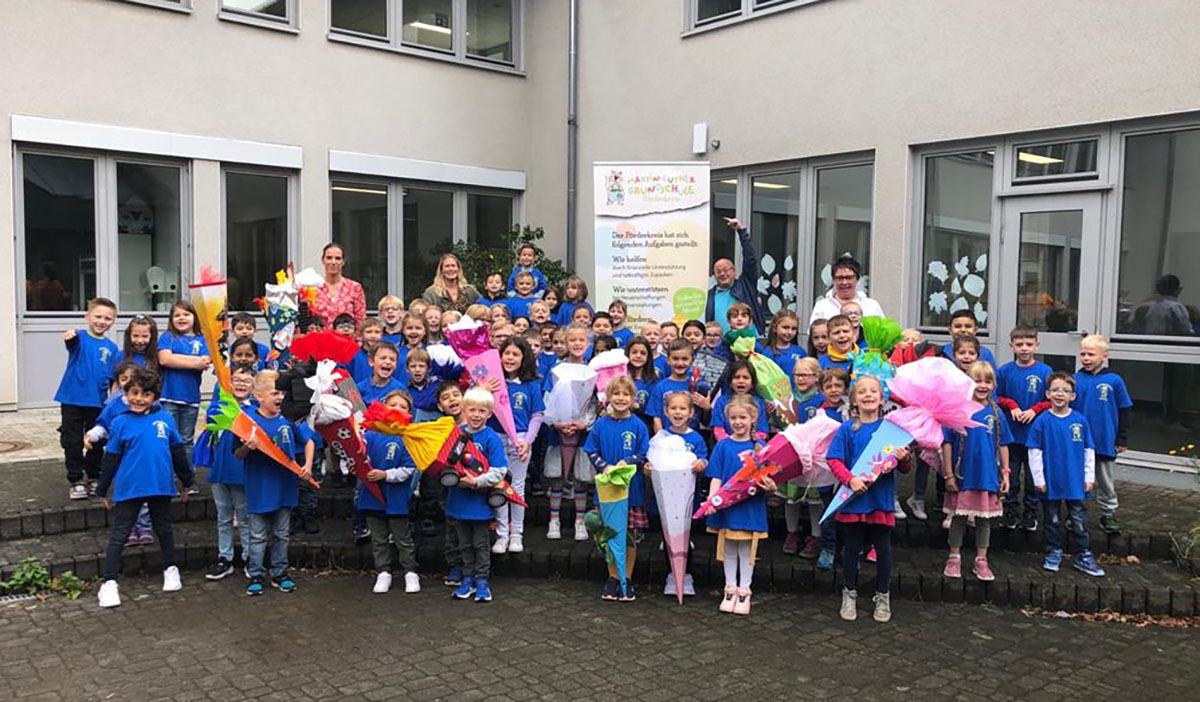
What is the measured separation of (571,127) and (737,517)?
30.5 ft

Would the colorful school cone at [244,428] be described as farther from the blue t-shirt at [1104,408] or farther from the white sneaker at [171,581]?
the blue t-shirt at [1104,408]

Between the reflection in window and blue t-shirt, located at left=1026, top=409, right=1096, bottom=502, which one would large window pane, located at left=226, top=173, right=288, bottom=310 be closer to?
blue t-shirt, located at left=1026, top=409, right=1096, bottom=502

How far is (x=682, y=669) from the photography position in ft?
15.9

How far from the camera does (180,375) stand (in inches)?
285

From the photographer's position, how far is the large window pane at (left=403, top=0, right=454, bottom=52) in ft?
44.2

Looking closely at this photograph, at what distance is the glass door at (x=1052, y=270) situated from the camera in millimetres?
8734

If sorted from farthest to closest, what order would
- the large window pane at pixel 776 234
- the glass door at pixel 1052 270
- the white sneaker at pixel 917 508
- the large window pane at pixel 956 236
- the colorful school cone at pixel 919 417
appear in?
the large window pane at pixel 776 234
the large window pane at pixel 956 236
the glass door at pixel 1052 270
the white sneaker at pixel 917 508
the colorful school cone at pixel 919 417

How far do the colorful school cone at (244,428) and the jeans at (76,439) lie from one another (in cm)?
Answer: 190

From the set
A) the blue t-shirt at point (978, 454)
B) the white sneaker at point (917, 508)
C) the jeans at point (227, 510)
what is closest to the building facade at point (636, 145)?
the white sneaker at point (917, 508)

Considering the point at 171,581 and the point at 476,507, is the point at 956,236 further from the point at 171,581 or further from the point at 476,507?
the point at 171,581

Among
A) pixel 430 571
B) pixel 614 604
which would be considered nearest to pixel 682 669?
pixel 614 604

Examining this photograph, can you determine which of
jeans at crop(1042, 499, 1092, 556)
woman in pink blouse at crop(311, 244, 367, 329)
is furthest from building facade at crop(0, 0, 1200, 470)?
woman in pink blouse at crop(311, 244, 367, 329)

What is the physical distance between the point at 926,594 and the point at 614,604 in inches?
79.0

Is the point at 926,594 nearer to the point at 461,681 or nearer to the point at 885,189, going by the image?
the point at 461,681
